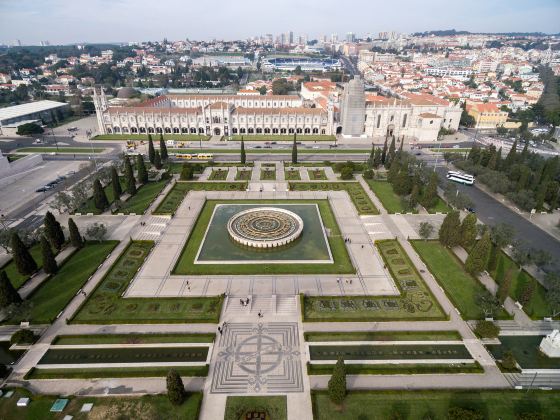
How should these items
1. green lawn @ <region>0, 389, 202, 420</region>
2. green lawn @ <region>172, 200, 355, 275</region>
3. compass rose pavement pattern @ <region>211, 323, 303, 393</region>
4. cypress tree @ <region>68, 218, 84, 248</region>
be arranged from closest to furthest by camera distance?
green lawn @ <region>0, 389, 202, 420</region>
compass rose pavement pattern @ <region>211, 323, 303, 393</region>
green lawn @ <region>172, 200, 355, 275</region>
cypress tree @ <region>68, 218, 84, 248</region>

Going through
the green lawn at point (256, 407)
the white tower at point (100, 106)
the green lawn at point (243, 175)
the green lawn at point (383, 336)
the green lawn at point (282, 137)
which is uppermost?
the white tower at point (100, 106)

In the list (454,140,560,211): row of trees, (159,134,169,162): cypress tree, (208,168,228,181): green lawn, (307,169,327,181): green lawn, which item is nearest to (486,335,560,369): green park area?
(454,140,560,211): row of trees

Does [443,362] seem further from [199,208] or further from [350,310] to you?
[199,208]

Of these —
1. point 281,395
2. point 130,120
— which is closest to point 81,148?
point 130,120

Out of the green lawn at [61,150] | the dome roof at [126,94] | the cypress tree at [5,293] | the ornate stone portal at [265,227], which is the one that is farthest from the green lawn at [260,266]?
the dome roof at [126,94]

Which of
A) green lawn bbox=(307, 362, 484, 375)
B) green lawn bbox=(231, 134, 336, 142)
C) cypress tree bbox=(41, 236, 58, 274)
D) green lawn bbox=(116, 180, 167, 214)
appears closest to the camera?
green lawn bbox=(307, 362, 484, 375)

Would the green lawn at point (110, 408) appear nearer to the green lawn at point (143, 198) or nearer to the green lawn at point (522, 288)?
the green lawn at point (522, 288)

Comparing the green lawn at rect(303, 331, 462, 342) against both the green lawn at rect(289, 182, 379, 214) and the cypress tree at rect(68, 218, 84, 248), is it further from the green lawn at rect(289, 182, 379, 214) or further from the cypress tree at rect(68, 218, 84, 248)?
the cypress tree at rect(68, 218, 84, 248)
